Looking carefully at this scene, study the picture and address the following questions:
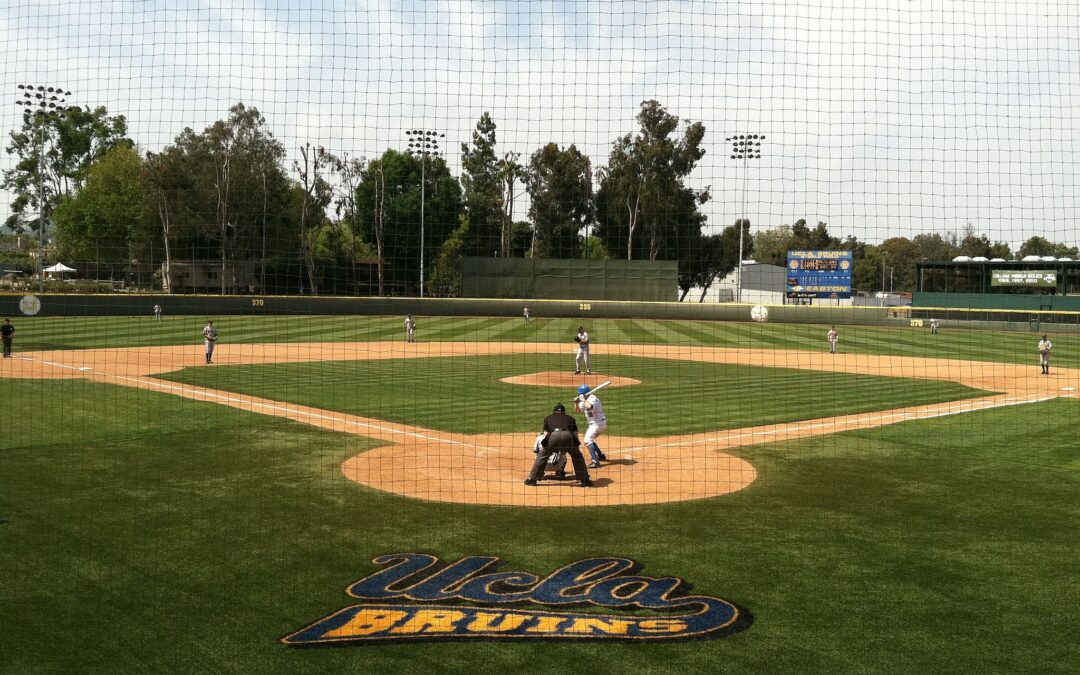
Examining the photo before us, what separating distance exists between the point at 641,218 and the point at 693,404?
16355 millimetres

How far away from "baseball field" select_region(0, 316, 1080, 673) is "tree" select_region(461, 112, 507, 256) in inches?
778

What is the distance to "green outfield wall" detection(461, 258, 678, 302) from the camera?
164 feet

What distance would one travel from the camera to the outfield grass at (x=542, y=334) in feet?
124

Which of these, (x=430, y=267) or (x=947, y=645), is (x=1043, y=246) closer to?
(x=430, y=267)

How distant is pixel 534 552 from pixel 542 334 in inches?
1393

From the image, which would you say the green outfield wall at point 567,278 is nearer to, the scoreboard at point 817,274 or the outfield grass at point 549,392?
the scoreboard at point 817,274

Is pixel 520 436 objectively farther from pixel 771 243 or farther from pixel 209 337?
pixel 771 243

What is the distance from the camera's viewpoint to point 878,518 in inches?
411

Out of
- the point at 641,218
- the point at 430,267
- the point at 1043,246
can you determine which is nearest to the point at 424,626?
the point at 641,218

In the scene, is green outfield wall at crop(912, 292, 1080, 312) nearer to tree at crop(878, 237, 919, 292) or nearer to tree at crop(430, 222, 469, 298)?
tree at crop(430, 222, 469, 298)

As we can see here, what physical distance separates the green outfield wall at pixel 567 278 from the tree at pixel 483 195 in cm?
208

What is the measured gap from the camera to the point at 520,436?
638 inches

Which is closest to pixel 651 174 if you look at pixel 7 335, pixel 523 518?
pixel 523 518

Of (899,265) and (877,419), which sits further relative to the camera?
(899,265)
